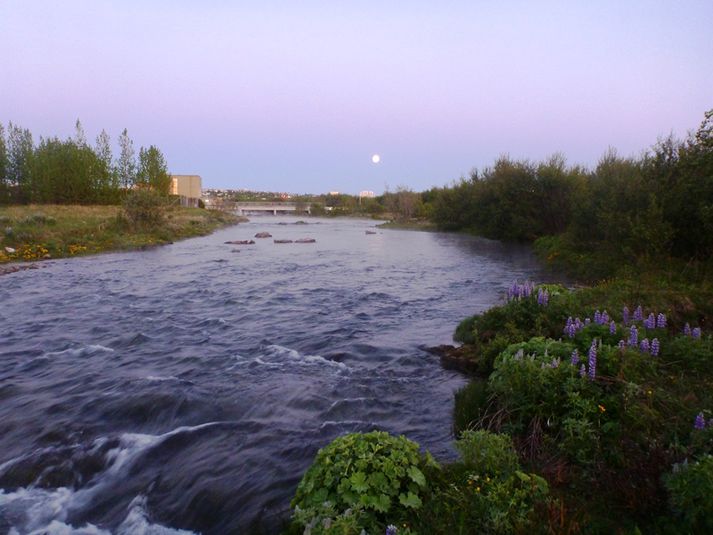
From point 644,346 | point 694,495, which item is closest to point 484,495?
point 694,495

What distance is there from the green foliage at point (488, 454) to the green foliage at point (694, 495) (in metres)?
1.12

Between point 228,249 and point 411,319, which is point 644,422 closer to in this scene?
point 411,319

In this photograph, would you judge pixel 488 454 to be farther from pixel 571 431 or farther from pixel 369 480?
pixel 369 480

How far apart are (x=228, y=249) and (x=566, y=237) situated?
19.6m

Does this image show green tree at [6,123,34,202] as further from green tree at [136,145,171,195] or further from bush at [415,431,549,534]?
bush at [415,431,549,534]

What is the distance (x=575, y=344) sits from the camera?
6.37m

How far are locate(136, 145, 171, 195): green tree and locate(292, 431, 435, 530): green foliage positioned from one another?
6452 centimetres

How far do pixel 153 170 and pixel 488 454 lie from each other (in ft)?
223

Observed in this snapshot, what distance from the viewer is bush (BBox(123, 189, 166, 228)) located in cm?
3478

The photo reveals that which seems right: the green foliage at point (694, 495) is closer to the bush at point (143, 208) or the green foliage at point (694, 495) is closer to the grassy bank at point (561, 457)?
the grassy bank at point (561, 457)

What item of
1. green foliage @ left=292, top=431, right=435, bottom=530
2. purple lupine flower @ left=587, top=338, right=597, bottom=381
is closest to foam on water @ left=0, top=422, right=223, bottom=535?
green foliage @ left=292, top=431, right=435, bottom=530

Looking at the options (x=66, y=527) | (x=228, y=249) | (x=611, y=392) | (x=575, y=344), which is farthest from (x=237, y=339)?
(x=228, y=249)

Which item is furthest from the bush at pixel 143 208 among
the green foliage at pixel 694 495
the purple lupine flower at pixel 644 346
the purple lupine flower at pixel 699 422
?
the green foliage at pixel 694 495

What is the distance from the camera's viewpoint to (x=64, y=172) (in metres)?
51.7
